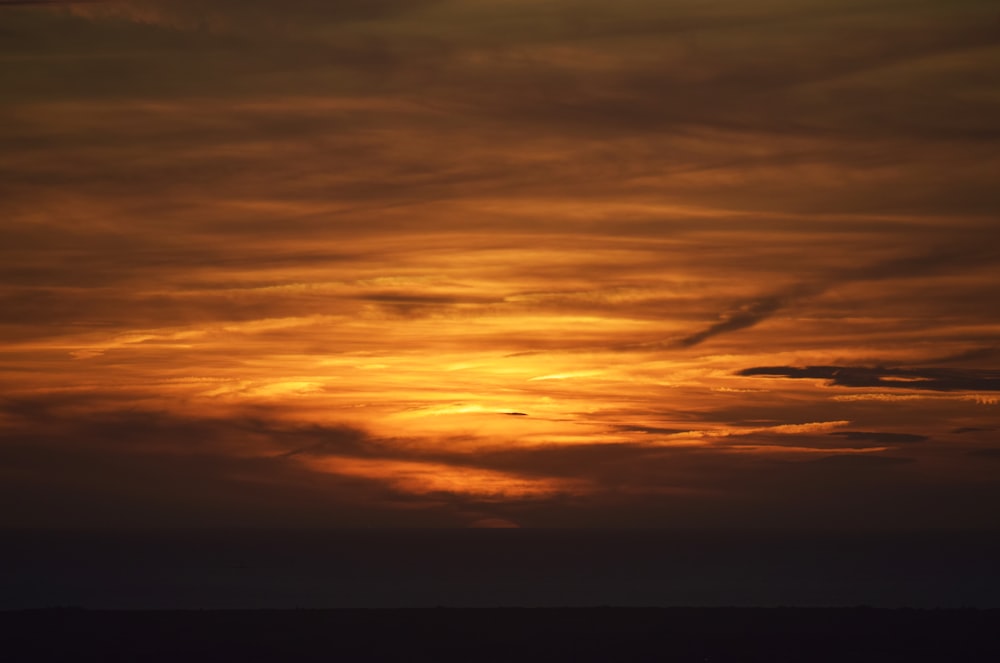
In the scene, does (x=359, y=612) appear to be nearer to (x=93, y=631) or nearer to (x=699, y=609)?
(x=93, y=631)

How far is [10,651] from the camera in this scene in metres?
32.2

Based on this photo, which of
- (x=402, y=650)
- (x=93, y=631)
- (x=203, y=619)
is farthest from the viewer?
(x=203, y=619)

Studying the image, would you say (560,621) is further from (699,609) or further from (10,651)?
(10,651)

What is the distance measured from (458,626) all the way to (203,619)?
7821mm

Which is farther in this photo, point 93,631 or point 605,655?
point 93,631

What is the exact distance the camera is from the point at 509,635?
34938 millimetres

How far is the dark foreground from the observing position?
105 ft

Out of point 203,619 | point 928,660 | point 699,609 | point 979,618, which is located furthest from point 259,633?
point 979,618

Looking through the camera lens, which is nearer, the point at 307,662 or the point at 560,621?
the point at 307,662

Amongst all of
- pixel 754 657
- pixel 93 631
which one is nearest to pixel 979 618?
pixel 754 657

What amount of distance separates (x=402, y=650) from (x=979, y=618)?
16.9 m

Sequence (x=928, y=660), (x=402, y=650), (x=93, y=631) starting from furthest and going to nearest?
(x=93, y=631), (x=402, y=650), (x=928, y=660)

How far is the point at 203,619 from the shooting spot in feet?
125

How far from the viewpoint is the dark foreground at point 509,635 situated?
32.0 m
